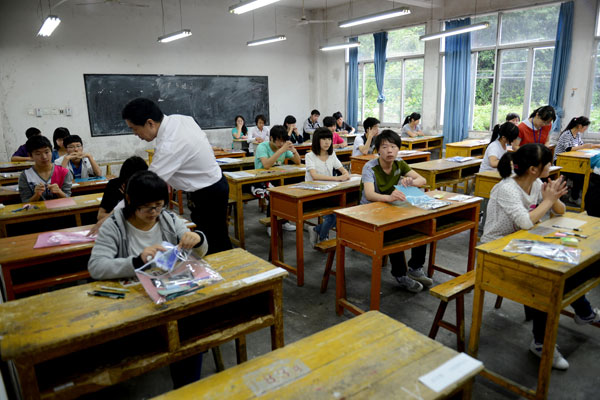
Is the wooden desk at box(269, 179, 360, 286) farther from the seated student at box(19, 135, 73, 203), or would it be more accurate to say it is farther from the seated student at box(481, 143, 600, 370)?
the seated student at box(19, 135, 73, 203)

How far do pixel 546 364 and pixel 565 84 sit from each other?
648cm

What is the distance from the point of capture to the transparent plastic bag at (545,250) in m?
1.85

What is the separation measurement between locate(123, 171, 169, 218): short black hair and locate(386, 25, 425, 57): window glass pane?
27.2 feet

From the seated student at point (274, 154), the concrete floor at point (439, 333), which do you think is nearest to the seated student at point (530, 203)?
the concrete floor at point (439, 333)

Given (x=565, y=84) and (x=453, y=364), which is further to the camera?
(x=565, y=84)

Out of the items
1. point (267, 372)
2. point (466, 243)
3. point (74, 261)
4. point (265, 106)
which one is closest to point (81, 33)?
point (265, 106)

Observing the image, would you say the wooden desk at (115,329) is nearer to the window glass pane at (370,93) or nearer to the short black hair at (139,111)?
the short black hair at (139,111)

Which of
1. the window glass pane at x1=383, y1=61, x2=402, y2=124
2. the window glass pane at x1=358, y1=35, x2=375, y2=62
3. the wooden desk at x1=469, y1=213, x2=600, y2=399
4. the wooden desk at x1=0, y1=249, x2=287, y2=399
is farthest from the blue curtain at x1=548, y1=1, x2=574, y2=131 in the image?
the wooden desk at x1=0, y1=249, x2=287, y2=399

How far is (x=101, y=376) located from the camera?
1.34 meters

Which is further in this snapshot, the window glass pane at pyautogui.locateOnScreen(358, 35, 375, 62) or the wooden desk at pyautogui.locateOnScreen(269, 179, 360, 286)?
the window glass pane at pyautogui.locateOnScreen(358, 35, 375, 62)

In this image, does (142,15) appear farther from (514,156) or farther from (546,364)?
(546,364)

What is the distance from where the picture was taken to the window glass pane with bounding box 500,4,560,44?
6816mm

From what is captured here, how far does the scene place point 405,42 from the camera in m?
8.92

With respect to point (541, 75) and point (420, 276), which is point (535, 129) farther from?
point (420, 276)
